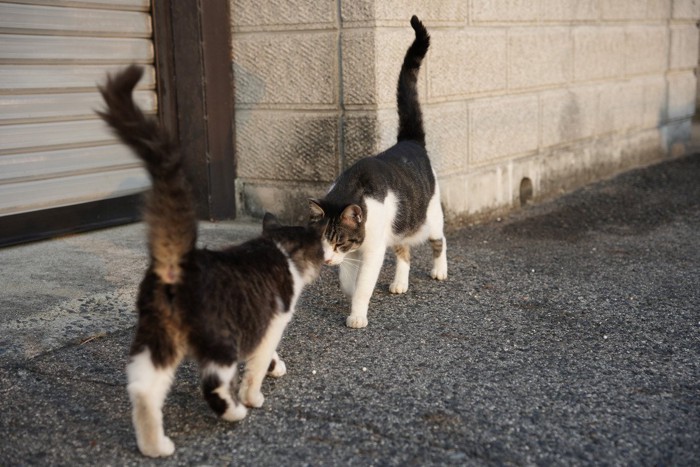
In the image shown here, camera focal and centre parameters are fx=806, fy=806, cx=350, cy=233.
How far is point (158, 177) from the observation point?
2.56 meters

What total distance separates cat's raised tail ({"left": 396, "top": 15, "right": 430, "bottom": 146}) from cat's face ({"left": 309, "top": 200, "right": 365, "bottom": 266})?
119 centimetres

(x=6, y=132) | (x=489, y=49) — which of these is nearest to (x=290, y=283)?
(x=6, y=132)

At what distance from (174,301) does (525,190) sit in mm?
5138

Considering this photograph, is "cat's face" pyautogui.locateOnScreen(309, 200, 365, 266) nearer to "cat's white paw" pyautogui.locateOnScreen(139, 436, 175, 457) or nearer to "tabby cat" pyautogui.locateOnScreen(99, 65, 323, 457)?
"tabby cat" pyautogui.locateOnScreen(99, 65, 323, 457)

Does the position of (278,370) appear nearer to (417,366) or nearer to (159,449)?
(417,366)

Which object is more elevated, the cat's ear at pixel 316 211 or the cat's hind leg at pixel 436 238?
the cat's ear at pixel 316 211

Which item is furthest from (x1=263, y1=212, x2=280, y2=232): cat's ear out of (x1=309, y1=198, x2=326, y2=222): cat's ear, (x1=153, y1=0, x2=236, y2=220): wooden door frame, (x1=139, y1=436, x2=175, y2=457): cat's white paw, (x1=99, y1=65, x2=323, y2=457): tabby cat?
(x1=153, y1=0, x2=236, y2=220): wooden door frame

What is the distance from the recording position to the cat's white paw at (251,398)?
10.1 ft

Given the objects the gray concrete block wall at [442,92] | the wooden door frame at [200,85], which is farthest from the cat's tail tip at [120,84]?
the wooden door frame at [200,85]

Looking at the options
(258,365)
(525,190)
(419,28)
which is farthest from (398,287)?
(525,190)

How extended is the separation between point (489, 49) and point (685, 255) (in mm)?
2221

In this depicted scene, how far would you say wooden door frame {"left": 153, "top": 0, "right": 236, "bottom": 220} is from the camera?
19.1 feet

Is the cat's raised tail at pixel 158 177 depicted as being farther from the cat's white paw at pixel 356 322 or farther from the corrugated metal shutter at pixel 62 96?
the corrugated metal shutter at pixel 62 96

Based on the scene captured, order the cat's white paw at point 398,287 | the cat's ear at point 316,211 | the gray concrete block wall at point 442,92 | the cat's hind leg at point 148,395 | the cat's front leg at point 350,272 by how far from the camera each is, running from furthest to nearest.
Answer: the gray concrete block wall at point 442,92
the cat's white paw at point 398,287
the cat's front leg at point 350,272
the cat's ear at point 316,211
the cat's hind leg at point 148,395
